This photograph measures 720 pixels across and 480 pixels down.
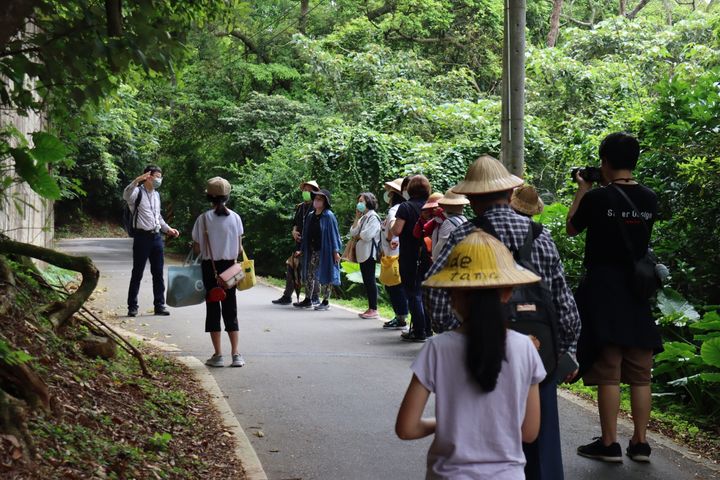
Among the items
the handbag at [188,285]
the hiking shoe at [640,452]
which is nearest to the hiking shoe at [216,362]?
the handbag at [188,285]

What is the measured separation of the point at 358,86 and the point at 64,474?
77.1 feet

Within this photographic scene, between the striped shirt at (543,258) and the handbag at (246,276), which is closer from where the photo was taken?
the striped shirt at (543,258)

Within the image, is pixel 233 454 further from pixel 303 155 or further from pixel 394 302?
pixel 303 155

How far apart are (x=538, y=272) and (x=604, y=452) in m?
2.31

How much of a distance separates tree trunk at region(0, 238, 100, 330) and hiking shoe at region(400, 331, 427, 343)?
4787 millimetres

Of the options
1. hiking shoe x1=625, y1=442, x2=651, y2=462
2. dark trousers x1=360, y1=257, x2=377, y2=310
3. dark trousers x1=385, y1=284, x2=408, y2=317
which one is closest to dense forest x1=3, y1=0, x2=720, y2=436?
hiking shoe x1=625, y1=442, x2=651, y2=462

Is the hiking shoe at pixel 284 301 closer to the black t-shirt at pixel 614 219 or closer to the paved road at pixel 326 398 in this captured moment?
the paved road at pixel 326 398

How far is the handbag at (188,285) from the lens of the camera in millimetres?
9875

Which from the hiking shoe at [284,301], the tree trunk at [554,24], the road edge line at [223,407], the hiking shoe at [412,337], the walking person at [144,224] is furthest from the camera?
the tree trunk at [554,24]

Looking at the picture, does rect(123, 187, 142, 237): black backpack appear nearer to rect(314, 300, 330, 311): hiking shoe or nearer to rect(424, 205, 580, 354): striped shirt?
rect(314, 300, 330, 311): hiking shoe

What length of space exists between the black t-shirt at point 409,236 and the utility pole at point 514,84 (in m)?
2.03

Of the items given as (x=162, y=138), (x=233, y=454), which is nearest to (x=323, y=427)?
(x=233, y=454)

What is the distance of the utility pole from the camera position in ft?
31.0

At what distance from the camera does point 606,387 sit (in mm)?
6008
